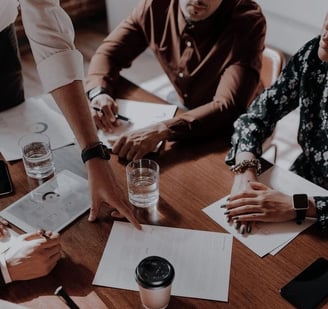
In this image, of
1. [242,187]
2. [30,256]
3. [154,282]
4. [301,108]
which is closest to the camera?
[154,282]

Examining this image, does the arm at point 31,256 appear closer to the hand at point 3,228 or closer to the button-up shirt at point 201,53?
the hand at point 3,228

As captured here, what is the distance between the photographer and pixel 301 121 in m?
1.52

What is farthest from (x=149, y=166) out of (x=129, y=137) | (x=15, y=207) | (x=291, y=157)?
(x=291, y=157)

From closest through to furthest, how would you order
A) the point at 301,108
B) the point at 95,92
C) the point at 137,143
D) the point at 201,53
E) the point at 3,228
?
1. the point at 3,228
2. the point at 137,143
3. the point at 301,108
4. the point at 95,92
5. the point at 201,53

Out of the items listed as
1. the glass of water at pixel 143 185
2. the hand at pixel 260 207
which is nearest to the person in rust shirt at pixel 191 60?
the glass of water at pixel 143 185

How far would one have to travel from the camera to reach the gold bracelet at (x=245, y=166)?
4.23 feet

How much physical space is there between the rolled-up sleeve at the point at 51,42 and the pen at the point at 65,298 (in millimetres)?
575

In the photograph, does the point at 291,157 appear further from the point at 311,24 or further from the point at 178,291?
the point at 178,291

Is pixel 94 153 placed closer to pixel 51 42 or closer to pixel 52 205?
pixel 52 205

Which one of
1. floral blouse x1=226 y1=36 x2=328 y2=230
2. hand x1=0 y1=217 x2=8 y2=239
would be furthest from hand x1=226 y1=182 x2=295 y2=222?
hand x1=0 y1=217 x2=8 y2=239

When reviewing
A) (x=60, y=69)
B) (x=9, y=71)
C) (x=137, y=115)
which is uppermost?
(x=60, y=69)

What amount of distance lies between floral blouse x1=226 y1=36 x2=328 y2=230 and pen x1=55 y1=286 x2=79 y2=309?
0.64 metres

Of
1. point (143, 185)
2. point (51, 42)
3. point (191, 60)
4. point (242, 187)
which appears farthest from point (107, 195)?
point (191, 60)

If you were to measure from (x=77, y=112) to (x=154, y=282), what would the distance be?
0.58 metres
